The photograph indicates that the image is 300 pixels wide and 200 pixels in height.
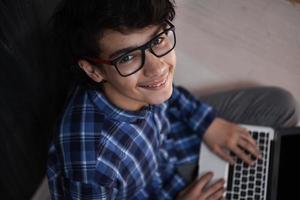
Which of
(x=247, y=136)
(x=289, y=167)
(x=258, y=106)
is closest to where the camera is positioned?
(x=289, y=167)

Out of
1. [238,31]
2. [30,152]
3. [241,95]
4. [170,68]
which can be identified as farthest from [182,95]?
[238,31]

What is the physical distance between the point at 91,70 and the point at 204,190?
1.54 ft

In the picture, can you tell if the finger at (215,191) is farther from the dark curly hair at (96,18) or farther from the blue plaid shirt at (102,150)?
the dark curly hair at (96,18)

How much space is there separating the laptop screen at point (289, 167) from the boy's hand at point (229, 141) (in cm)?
7

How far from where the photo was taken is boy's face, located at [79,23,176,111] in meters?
0.74

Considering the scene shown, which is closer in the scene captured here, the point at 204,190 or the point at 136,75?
the point at 136,75

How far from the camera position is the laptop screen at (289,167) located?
981 mm

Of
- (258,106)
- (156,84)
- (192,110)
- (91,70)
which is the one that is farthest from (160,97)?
(258,106)

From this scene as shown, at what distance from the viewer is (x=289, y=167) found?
1.01 metres

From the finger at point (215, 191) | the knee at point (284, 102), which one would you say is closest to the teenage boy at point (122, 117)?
the finger at point (215, 191)

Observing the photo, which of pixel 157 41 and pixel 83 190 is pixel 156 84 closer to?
pixel 157 41

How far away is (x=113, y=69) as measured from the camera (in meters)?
0.78

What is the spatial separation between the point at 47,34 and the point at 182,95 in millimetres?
454

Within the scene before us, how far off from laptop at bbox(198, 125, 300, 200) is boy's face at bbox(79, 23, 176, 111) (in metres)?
0.34
